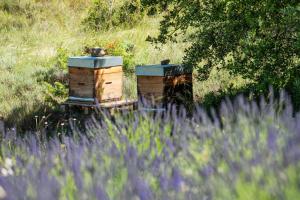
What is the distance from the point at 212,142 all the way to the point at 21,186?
1.06 m

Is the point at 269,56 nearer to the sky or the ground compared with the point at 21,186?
nearer to the sky

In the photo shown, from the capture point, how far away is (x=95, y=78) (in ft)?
29.0

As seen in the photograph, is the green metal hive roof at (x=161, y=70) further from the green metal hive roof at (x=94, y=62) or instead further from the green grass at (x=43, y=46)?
the green grass at (x=43, y=46)

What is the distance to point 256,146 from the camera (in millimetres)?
2799

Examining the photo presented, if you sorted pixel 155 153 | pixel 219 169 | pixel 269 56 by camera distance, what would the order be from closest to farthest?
pixel 219 169 → pixel 155 153 → pixel 269 56

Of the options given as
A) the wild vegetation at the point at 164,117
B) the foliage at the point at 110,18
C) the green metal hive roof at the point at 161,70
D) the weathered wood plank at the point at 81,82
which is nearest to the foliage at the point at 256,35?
the wild vegetation at the point at 164,117

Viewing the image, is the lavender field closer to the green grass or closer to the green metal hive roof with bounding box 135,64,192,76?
the green metal hive roof with bounding box 135,64,192,76

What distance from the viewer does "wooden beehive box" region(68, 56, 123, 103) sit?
29.1 feet

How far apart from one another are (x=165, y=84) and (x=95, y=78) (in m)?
1.22

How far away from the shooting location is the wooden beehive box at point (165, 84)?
8125 millimetres

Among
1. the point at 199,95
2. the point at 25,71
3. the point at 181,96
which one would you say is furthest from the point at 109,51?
the point at 181,96

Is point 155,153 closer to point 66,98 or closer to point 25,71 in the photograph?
point 66,98

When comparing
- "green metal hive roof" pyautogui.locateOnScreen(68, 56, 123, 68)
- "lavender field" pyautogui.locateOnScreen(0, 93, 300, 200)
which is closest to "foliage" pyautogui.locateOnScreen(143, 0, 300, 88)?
"green metal hive roof" pyautogui.locateOnScreen(68, 56, 123, 68)

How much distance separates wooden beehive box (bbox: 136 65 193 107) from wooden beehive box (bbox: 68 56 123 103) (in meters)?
0.74
